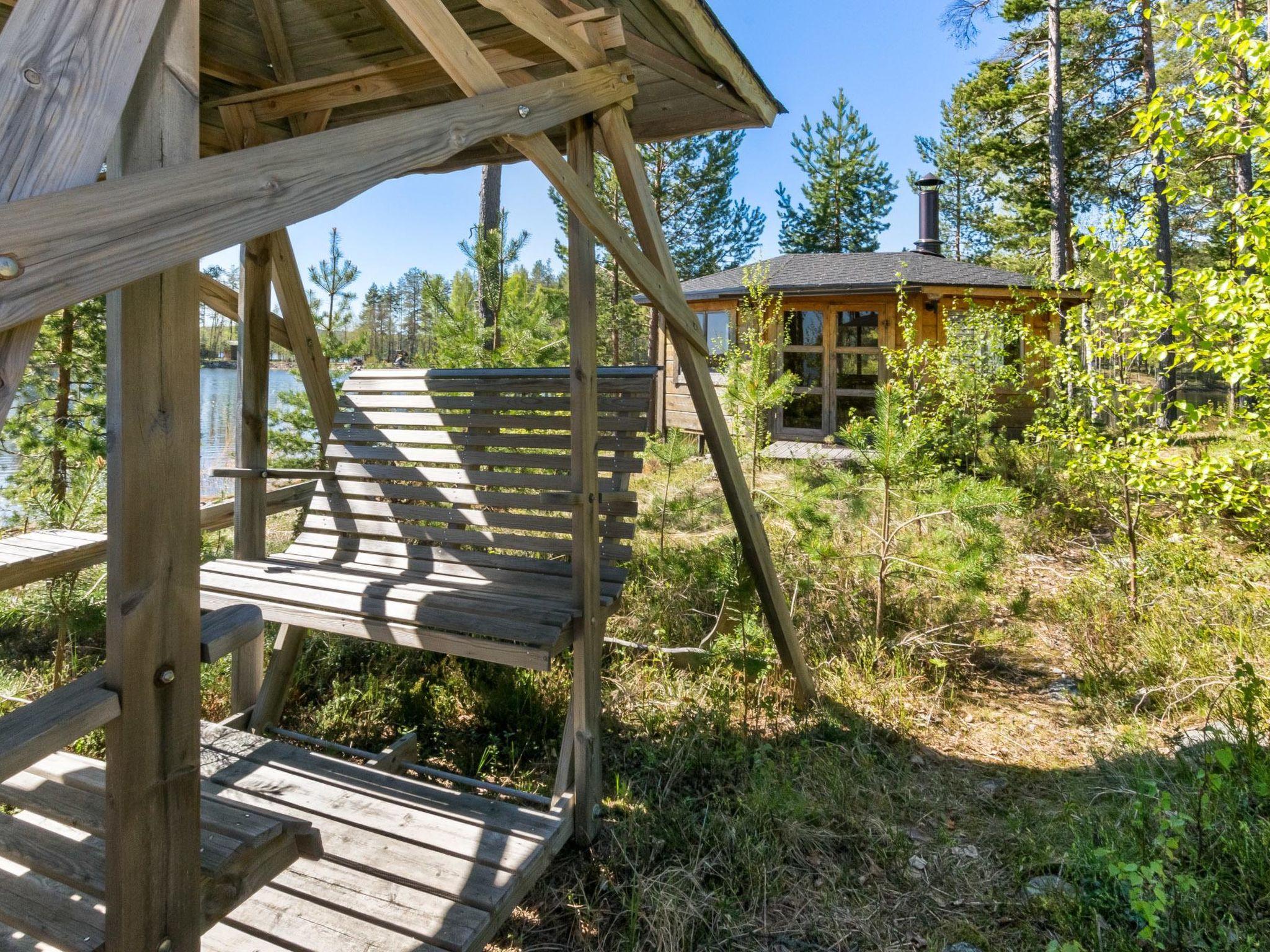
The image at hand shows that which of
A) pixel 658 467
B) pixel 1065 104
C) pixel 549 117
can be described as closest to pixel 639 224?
pixel 549 117

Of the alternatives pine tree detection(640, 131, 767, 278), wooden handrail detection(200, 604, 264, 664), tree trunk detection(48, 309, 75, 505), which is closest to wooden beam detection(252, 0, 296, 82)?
wooden handrail detection(200, 604, 264, 664)

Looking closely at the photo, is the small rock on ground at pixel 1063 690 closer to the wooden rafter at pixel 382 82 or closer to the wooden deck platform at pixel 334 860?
the wooden deck platform at pixel 334 860

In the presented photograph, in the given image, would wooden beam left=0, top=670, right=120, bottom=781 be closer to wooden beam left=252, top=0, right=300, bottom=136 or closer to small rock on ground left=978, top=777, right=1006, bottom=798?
wooden beam left=252, top=0, right=300, bottom=136

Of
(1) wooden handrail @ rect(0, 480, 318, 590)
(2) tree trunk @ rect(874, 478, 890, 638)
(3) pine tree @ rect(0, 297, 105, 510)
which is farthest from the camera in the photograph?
(3) pine tree @ rect(0, 297, 105, 510)

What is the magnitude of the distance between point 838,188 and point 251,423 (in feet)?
77.8

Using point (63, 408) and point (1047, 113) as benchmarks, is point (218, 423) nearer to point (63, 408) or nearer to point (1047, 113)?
point (63, 408)

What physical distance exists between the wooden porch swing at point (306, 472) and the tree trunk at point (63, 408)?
9.20 ft

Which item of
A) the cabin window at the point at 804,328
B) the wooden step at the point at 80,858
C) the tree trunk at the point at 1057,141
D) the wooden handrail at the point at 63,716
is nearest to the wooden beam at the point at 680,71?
the wooden handrail at the point at 63,716

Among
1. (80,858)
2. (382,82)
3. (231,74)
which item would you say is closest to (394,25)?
(382,82)

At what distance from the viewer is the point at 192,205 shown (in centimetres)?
112

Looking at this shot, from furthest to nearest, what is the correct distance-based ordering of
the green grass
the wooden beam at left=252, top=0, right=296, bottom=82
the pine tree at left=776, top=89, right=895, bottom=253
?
the pine tree at left=776, top=89, right=895, bottom=253, the wooden beam at left=252, top=0, right=296, bottom=82, the green grass

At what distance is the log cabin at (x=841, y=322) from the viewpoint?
11.5 m

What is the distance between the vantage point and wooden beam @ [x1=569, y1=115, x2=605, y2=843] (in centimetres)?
268

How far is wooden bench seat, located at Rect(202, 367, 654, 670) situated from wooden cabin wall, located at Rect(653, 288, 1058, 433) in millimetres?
6926
